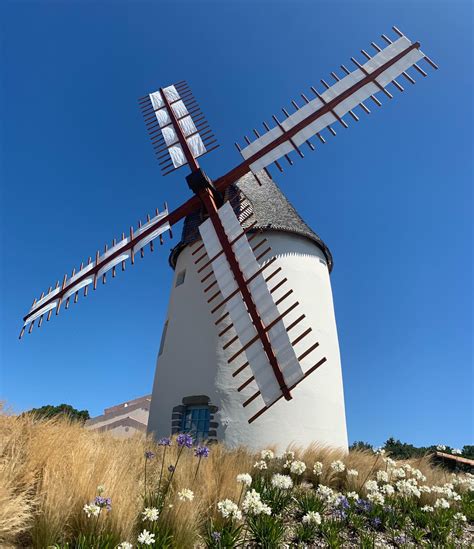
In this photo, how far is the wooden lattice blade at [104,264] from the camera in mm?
9758

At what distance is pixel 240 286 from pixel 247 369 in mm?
3583

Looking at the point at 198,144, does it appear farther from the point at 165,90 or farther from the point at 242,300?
the point at 242,300

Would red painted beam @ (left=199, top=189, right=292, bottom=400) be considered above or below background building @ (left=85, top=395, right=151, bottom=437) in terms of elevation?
below

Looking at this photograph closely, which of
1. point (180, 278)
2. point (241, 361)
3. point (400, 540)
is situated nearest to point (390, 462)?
point (400, 540)

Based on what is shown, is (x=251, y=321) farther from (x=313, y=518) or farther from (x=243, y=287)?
(x=313, y=518)

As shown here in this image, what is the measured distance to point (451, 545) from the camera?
13.8 feet

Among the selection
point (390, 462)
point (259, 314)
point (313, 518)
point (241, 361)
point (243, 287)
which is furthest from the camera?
point (241, 361)

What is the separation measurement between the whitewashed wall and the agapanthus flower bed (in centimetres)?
316

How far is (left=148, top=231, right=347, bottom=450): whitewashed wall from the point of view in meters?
9.20

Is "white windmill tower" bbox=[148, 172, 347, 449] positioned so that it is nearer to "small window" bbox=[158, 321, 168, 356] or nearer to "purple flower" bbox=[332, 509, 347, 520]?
"small window" bbox=[158, 321, 168, 356]

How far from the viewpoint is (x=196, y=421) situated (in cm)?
982

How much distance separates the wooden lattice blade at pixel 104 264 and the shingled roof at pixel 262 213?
5.51ft

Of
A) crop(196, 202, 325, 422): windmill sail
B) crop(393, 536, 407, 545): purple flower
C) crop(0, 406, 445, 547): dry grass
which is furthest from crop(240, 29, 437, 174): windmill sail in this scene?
crop(393, 536, 407, 545): purple flower

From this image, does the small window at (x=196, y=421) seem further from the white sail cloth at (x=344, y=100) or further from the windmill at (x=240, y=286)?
the white sail cloth at (x=344, y=100)
